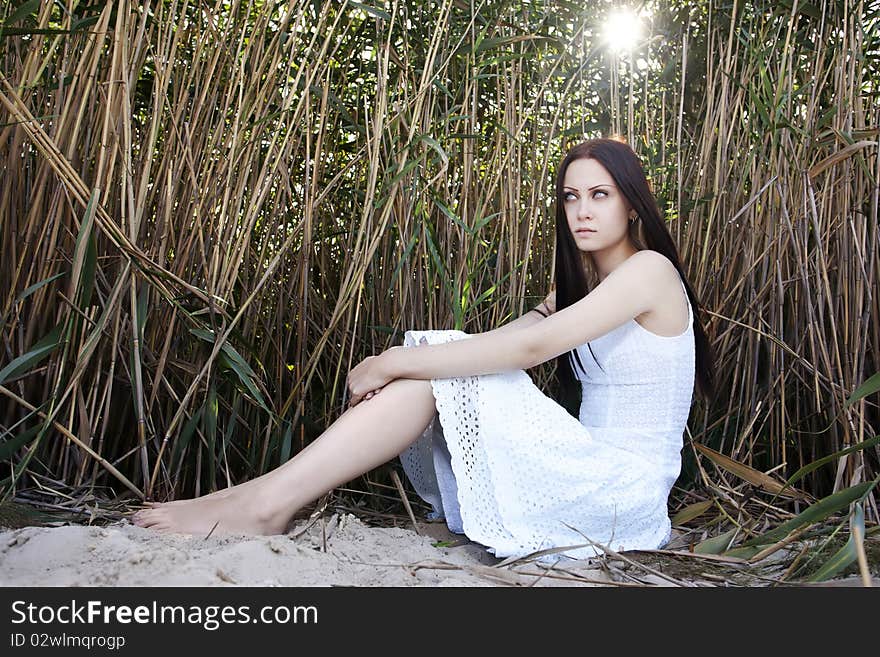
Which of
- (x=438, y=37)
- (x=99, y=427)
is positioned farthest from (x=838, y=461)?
(x=99, y=427)

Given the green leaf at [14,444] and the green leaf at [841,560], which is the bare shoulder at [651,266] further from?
the green leaf at [14,444]

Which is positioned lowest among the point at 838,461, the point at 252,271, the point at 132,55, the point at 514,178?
the point at 838,461

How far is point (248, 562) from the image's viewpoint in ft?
3.47

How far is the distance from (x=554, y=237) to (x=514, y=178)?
19cm

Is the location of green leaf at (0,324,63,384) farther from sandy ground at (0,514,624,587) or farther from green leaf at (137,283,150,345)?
sandy ground at (0,514,624,587)

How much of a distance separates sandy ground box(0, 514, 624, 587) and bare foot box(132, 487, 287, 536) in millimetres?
23

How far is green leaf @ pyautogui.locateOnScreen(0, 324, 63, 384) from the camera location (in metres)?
1.20

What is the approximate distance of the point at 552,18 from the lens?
6.07 ft

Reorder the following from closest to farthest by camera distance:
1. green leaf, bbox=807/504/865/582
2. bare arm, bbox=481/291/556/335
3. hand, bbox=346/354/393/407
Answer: green leaf, bbox=807/504/865/582
hand, bbox=346/354/393/407
bare arm, bbox=481/291/556/335

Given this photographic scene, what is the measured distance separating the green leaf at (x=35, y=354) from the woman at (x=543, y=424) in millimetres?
285

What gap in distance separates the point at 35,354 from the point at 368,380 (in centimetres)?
51

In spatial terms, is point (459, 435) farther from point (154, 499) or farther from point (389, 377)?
point (154, 499)

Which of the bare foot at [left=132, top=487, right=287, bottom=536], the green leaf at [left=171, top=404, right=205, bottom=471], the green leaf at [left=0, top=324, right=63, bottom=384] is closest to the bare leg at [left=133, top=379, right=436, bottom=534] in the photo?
the bare foot at [left=132, top=487, right=287, bottom=536]

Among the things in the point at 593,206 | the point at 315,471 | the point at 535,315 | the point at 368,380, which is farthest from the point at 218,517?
the point at 593,206
